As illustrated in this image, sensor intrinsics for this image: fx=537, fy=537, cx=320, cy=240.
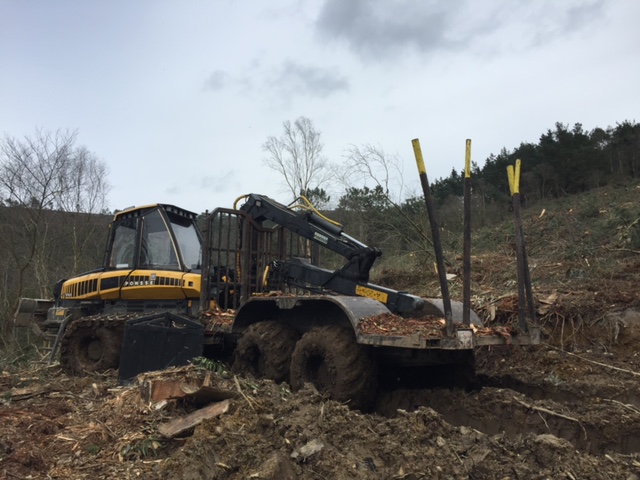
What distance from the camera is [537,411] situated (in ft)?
16.4

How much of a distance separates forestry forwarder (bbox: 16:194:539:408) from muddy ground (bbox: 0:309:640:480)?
1.94 feet

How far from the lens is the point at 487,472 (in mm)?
3387

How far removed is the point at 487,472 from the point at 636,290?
7.63 m

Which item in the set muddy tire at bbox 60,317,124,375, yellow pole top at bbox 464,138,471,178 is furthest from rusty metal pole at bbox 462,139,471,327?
muddy tire at bbox 60,317,124,375

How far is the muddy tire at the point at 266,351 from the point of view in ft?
20.8

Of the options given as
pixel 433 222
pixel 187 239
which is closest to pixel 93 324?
pixel 187 239

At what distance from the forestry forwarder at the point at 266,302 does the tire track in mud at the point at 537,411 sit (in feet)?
1.36

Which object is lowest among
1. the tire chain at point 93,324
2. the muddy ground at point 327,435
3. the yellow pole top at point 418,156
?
the muddy ground at point 327,435

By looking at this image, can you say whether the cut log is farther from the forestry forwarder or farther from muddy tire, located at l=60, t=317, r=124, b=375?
muddy tire, located at l=60, t=317, r=124, b=375

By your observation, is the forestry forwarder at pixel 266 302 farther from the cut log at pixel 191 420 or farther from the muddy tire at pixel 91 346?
the cut log at pixel 191 420

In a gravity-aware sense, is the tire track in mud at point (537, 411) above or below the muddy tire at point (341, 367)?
below

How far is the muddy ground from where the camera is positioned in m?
3.50

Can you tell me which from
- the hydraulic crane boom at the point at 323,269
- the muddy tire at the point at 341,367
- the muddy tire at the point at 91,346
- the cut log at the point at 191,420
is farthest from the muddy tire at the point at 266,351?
the muddy tire at the point at 91,346

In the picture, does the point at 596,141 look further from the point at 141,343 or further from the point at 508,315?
the point at 141,343
